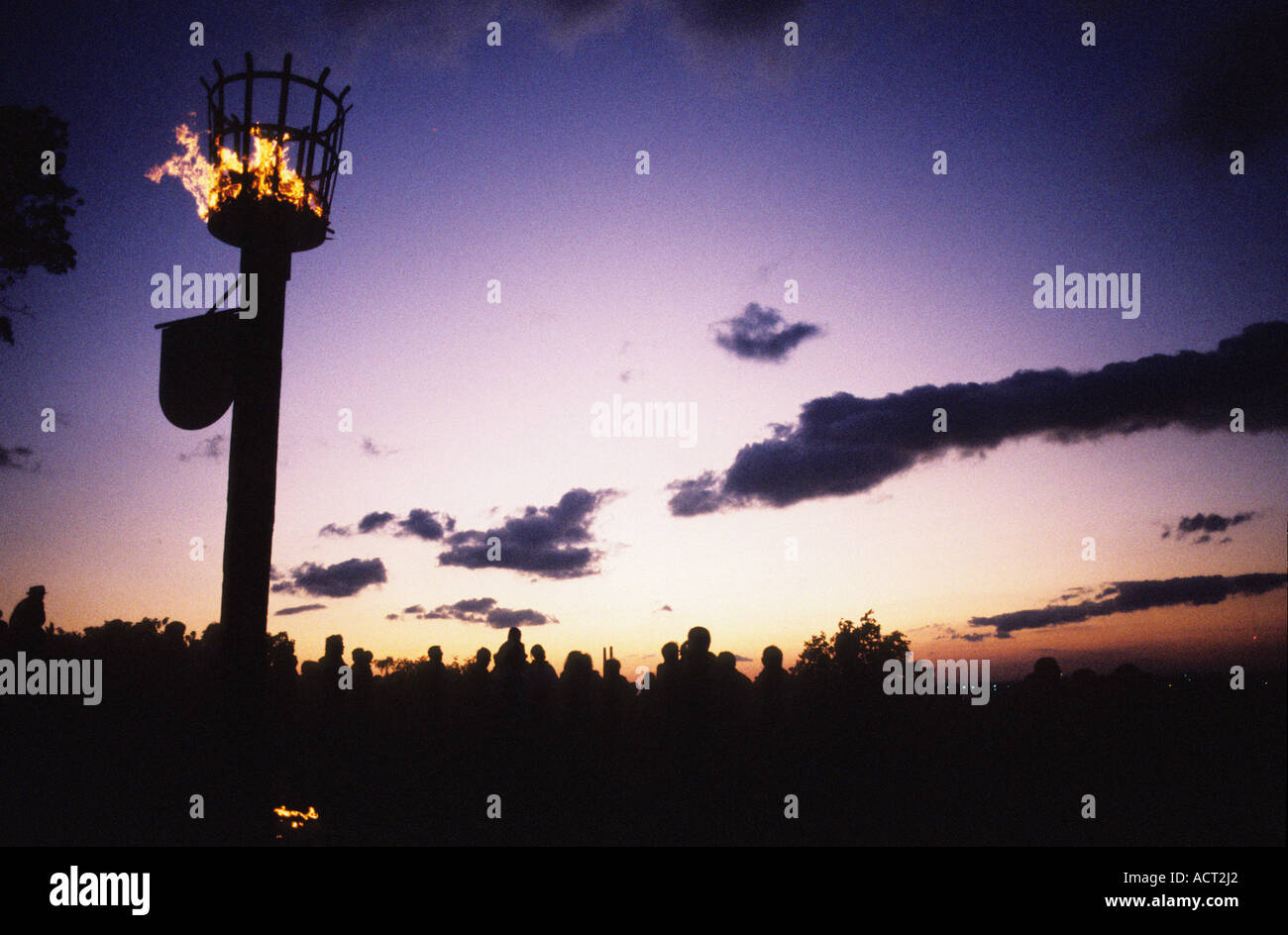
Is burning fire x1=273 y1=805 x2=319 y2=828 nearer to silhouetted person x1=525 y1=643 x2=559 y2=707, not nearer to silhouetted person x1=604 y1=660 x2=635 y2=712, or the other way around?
silhouetted person x1=525 y1=643 x2=559 y2=707

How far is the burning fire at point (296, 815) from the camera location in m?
7.45

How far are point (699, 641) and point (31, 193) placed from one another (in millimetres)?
11645

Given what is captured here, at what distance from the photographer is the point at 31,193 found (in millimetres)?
10758

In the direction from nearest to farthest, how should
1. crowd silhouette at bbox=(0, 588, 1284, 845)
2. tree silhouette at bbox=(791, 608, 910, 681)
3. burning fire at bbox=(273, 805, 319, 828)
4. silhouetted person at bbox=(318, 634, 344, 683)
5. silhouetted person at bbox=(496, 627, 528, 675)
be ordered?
crowd silhouette at bbox=(0, 588, 1284, 845) → burning fire at bbox=(273, 805, 319, 828) → silhouetted person at bbox=(496, 627, 528, 675) → silhouetted person at bbox=(318, 634, 344, 683) → tree silhouette at bbox=(791, 608, 910, 681)

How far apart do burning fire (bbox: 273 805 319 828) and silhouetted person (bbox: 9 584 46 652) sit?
5028mm

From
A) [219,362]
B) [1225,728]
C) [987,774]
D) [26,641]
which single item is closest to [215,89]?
[219,362]

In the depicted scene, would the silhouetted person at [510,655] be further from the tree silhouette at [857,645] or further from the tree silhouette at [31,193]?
the tree silhouette at [857,645]

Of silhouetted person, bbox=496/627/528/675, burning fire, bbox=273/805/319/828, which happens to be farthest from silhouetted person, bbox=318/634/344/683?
silhouetted person, bbox=496/627/528/675

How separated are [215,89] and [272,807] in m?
6.27

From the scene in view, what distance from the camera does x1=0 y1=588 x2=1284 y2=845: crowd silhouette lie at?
6.48 metres

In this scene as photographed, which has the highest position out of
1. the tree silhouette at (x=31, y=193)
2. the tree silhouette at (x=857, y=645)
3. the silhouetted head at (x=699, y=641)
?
the tree silhouette at (x=31, y=193)

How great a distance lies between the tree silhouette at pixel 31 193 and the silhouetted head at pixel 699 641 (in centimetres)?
1087

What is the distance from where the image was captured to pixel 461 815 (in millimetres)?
7457

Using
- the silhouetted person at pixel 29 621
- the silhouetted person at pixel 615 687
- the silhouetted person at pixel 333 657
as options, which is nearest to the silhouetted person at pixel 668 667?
the silhouetted person at pixel 615 687
